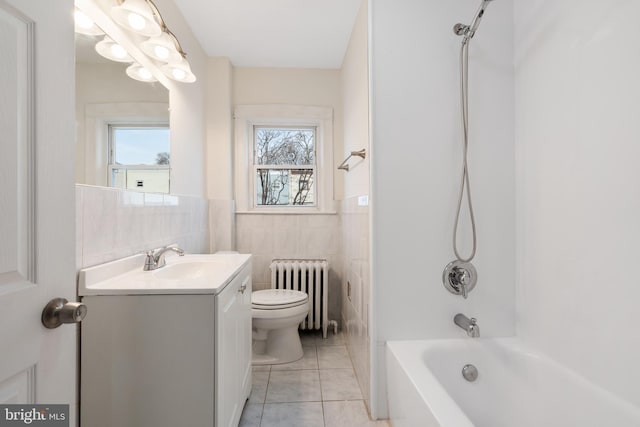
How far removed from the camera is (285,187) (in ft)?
9.05

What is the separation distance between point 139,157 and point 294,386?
5.17 feet

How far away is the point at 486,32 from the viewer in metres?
1.48

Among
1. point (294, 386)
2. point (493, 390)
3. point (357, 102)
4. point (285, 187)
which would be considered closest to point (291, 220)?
point (285, 187)

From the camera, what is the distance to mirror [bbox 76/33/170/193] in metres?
1.10

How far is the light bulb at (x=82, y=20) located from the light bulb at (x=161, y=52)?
1.23 feet

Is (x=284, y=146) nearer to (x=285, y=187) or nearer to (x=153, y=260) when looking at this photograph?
(x=285, y=187)

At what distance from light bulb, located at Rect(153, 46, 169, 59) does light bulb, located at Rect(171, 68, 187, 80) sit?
13 cm

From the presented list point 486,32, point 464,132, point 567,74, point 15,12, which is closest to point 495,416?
point 464,132

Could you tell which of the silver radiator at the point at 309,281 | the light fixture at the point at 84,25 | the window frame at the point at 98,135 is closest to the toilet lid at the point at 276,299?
the silver radiator at the point at 309,281

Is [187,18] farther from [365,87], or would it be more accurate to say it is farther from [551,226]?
[551,226]

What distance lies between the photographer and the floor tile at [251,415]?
146cm

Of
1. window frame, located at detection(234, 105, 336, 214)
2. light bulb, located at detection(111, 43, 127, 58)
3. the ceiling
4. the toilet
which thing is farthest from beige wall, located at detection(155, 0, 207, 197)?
the toilet

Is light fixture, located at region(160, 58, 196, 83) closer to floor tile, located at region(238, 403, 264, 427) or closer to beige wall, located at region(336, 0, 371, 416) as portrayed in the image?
beige wall, located at region(336, 0, 371, 416)

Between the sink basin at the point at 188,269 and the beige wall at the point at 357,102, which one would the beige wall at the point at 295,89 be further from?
the sink basin at the point at 188,269
